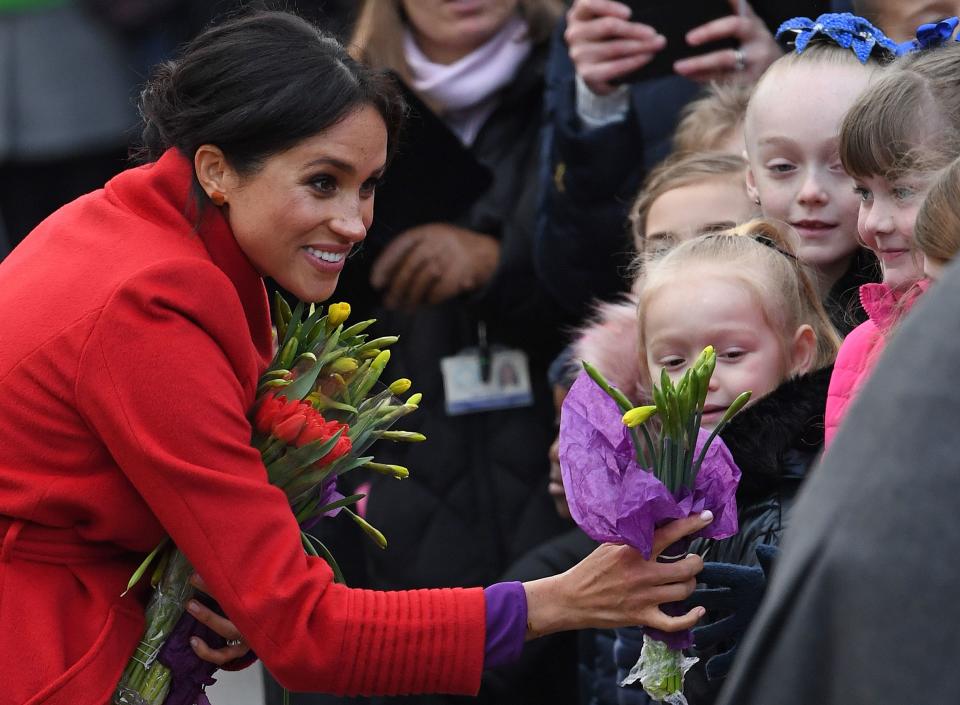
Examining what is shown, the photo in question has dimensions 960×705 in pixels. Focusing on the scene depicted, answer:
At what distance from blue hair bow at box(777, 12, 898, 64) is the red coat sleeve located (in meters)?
1.31

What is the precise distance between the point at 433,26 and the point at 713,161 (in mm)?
989

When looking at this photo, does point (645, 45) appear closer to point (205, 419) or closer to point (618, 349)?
point (618, 349)

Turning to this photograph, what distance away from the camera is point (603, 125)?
338cm

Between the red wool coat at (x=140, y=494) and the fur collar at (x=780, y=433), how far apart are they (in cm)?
49

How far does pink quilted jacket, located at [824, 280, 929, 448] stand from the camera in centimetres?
220

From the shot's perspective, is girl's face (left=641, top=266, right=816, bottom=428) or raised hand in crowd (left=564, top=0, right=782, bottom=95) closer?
girl's face (left=641, top=266, right=816, bottom=428)

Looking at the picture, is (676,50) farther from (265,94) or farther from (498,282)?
(265,94)

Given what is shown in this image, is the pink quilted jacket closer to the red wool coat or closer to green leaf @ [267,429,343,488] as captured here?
the red wool coat

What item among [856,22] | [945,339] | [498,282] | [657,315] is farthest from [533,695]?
[945,339]

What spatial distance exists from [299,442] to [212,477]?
0.20 meters

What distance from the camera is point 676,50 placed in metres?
3.34

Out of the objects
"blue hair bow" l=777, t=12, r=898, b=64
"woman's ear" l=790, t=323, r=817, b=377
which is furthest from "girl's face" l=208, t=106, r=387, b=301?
"blue hair bow" l=777, t=12, r=898, b=64

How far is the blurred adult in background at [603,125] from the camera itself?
3.31m

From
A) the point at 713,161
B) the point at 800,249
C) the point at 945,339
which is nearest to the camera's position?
the point at 945,339
